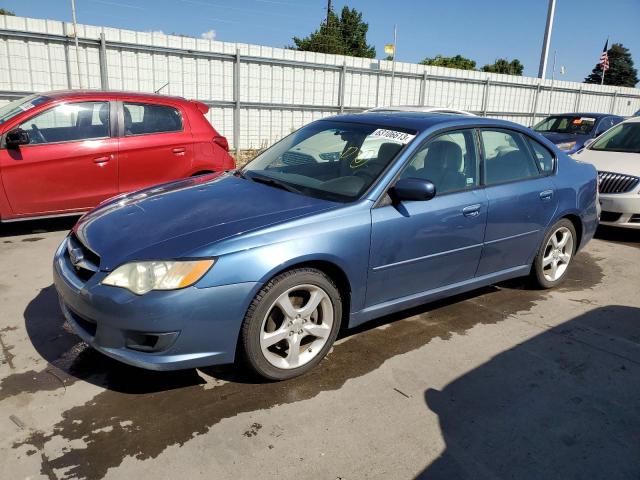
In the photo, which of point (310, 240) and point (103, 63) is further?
point (103, 63)

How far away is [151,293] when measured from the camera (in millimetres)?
2625

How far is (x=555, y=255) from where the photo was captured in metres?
4.78

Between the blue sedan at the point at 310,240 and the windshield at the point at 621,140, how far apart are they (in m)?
3.79

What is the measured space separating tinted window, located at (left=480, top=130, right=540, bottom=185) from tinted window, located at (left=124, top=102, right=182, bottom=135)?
13.3 ft

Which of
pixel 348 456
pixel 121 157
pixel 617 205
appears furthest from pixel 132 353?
pixel 617 205

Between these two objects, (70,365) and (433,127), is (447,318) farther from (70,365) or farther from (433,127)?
(70,365)

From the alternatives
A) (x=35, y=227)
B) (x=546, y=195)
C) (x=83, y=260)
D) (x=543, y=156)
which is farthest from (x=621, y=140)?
(x=35, y=227)

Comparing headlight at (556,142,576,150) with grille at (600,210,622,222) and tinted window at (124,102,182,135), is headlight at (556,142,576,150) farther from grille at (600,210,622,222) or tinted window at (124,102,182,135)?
tinted window at (124,102,182,135)

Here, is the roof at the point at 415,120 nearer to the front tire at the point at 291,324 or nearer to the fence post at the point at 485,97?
the front tire at the point at 291,324

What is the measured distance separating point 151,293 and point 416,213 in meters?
1.76

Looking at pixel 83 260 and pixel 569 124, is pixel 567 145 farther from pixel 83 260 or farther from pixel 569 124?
pixel 83 260

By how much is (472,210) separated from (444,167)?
1.22 feet

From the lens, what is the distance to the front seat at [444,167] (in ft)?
12.0

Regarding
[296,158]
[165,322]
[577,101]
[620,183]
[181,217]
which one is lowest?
[165,322]
